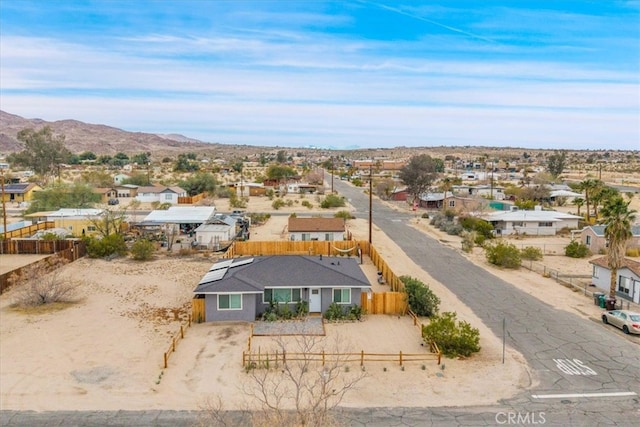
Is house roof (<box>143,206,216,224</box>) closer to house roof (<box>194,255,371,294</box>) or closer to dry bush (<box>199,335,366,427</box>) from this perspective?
house roof (<box>194,255,371,294</box>)

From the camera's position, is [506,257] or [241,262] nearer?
[241,262]

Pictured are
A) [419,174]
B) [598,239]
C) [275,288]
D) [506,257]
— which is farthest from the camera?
[419,174]

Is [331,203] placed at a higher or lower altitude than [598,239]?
higher

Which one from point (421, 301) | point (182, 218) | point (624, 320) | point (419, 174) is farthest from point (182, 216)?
point (419, 174)

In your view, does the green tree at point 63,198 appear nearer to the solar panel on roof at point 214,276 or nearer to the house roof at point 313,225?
the house roof at point 313,225

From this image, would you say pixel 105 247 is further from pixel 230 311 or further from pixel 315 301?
pixel 315 301

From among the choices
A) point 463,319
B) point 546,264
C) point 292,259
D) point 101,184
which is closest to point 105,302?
point 292,259

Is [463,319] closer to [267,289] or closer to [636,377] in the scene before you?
[636,377]
